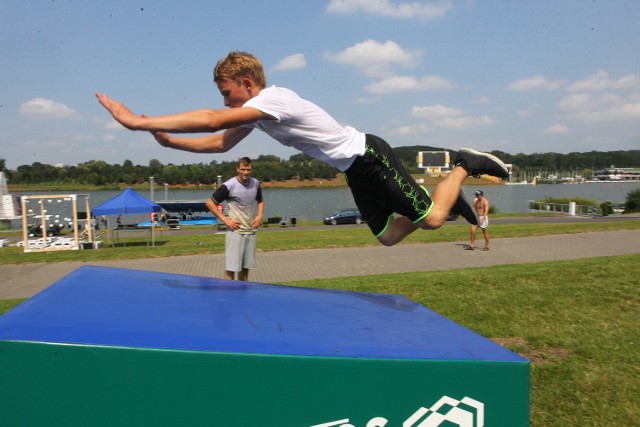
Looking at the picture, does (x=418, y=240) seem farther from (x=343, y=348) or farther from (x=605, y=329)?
(x=343, y=348)

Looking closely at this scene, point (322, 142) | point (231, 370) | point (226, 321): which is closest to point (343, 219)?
point (322, 142)

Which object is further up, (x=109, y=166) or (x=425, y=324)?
(x=109, y=166)

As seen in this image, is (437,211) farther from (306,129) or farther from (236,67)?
(236,67)

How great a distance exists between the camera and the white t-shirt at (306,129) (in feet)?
10.5

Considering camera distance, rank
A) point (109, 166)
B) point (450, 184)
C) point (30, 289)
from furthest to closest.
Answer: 1. point (109, 166)
2. point (30, 289)
3. point (450, 184)

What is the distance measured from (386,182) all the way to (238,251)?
3.81 m

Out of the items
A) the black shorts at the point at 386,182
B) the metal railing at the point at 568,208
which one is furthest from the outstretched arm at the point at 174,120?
the metal railing at the point at 568,208

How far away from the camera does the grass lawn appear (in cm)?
342

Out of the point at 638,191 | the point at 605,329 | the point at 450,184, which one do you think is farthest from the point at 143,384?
the point at 638,191

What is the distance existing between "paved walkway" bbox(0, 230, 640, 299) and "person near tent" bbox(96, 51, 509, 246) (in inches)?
211

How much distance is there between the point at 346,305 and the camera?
126 inches

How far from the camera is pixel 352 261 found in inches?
451

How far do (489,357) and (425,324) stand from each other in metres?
0.61

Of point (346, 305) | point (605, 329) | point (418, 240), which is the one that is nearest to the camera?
point (346, 305)
